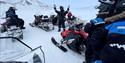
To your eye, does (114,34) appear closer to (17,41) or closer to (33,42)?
(17,41)

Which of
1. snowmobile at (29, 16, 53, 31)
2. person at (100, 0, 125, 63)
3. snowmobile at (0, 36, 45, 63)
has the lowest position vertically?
snowmobile at (29, 16, 53, 31)

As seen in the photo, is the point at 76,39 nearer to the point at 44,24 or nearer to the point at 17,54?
the point at 17,54

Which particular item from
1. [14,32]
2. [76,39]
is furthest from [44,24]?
[76,39]

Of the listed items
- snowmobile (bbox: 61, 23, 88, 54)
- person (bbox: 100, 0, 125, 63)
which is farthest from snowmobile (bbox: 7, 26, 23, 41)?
person (bbox: 100, 0, 125, 63)

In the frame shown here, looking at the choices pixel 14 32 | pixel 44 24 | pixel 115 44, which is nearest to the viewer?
pixel 115 44

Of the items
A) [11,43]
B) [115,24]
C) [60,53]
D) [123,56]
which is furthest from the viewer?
[60,53]

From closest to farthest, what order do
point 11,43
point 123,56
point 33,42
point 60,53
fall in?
point 123,56, point 11,43, point 60,53, point 33,42

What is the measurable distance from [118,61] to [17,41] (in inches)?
51.4

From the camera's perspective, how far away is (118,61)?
91.0 inches

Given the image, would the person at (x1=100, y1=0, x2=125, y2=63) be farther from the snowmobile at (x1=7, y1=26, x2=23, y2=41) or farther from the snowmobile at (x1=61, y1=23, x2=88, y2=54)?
the snowmobile at (x1=7, y1=26, x2=23, y2=41)

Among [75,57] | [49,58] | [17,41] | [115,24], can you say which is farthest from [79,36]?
[115,24]

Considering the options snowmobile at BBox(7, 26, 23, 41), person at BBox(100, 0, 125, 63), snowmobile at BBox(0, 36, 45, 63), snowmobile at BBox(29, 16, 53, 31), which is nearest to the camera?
person at BBox(100, 0, 125, 63)

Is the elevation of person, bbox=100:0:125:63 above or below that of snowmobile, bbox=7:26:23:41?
above

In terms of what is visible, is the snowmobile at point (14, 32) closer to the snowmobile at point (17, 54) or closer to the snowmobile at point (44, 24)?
the snowmobile at point (44, 24)
